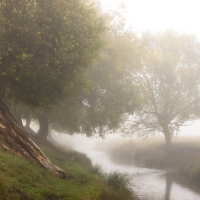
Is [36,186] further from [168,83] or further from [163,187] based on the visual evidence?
[168,83]

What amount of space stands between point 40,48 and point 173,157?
28630 millimetres

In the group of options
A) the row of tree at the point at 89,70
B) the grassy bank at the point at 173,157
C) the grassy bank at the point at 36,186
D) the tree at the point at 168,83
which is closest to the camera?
the grassy bank at the point at 36,186

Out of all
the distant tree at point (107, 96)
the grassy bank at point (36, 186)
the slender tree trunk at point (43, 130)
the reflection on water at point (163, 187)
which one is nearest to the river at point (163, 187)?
the reflection on water at point (163, 187)

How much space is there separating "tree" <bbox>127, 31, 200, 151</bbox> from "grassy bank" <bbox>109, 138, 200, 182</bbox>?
218 centimetres

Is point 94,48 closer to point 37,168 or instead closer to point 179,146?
point 37,168

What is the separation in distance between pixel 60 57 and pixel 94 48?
336 centimetres

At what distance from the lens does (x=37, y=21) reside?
1764 cm

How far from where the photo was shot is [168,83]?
130 ft

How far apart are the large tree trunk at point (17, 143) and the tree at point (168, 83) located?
24.6 meters

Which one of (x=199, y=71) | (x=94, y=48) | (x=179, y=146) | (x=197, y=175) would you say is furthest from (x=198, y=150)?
(x=94, y=48)

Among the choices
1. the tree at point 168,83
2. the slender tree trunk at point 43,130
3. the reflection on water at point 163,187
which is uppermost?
the tree at point 168,83

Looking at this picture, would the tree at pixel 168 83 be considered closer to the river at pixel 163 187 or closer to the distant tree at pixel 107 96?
the distant tree at pixel 107 96

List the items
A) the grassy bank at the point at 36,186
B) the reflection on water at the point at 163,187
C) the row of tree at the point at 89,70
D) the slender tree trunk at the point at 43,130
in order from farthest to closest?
1. the slender tree trunk at the point at 43,130
2. the reflection on water at the point at 163,187
3. the row of tree at the point at 89,70
4. the grassy bank at the point at 36,186

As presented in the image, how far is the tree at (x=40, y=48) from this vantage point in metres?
16.8
